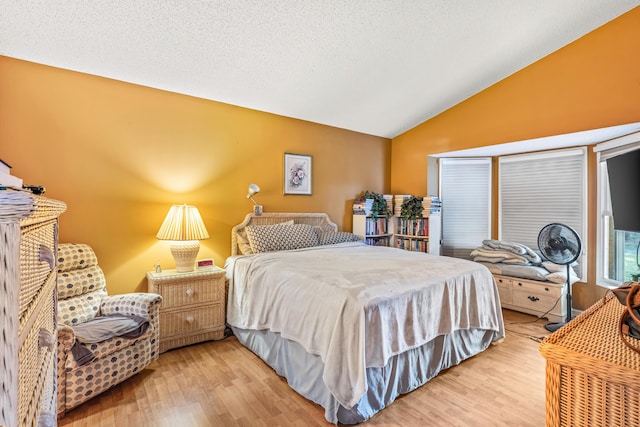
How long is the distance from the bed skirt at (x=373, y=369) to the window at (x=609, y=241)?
177cm

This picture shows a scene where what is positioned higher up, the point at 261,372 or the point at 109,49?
the point at 109,49

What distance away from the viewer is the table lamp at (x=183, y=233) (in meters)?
2.79

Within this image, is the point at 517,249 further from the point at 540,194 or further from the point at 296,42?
the point at 296,42

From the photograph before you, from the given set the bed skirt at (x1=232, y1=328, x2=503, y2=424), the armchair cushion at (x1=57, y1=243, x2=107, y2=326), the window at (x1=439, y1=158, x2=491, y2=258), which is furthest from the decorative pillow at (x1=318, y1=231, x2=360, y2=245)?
the armchair cushion at (x1=57, y1=243, x2=107, y2=326)

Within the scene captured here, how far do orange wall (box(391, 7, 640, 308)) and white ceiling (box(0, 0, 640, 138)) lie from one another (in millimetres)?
143

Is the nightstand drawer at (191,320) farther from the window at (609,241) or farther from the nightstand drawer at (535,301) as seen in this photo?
the window at (609,241)

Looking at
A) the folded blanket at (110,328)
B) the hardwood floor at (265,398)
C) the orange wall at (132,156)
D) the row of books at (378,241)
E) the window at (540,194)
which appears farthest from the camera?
the row of books at (378,241)

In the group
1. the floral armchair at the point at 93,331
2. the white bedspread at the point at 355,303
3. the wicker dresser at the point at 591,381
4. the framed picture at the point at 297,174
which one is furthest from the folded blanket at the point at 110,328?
the wicker dresser at the point at 591,381

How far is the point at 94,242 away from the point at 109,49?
5.13 feet

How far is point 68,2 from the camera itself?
6.41 feet

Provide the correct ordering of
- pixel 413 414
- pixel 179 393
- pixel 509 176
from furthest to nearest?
pixel 509 176, pixel 179 393, pixel 413 414

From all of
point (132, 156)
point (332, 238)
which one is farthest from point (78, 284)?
point (332, 238)

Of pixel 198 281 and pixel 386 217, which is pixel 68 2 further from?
pixel 386 217

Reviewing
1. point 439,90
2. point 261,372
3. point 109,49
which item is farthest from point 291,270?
point 439,90
